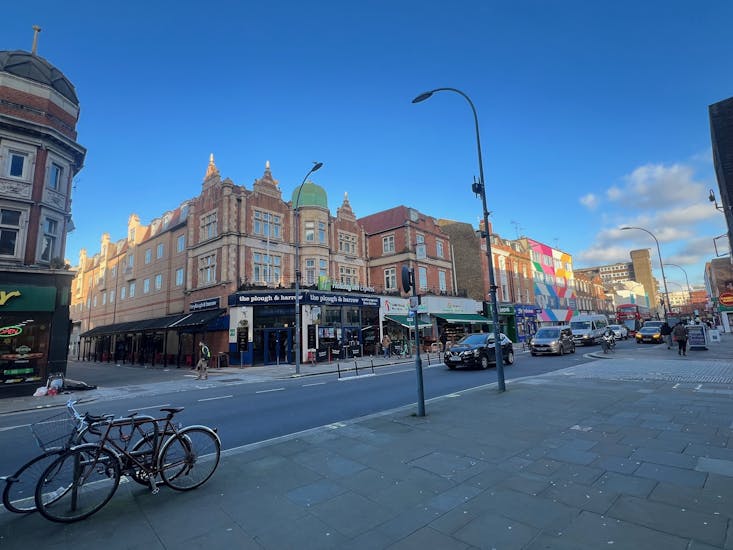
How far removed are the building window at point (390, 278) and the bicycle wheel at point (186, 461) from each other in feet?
102

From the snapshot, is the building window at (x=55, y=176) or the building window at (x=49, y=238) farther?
the building window at (x=55, y=176)

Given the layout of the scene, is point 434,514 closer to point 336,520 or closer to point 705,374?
point 336,520

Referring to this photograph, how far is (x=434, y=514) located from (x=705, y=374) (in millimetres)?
14274

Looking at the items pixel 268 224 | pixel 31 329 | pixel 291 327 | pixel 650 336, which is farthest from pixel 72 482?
pixel 650 336

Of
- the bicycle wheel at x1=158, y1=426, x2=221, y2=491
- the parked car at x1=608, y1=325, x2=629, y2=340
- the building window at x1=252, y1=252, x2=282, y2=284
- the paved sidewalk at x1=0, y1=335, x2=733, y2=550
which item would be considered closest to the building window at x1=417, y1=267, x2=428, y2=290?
the building window at x1=252, y1=252, x2=282, y2=284

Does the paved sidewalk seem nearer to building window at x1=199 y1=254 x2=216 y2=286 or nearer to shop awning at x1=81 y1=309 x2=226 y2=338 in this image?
shop awning at x1=81 y1=309 x2=226 y2=338

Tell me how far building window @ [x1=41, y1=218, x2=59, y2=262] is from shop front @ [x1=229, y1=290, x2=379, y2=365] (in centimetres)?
966

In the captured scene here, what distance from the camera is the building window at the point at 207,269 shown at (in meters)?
27.9

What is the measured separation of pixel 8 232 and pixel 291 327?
1552 centimetres

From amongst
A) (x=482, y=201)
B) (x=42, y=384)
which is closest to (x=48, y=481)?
(x=482, y=201)

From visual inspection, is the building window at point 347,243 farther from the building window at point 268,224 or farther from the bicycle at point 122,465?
the bicycle at point 122,465

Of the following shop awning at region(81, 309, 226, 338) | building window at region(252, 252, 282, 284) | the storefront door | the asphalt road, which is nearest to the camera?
the asphalt road

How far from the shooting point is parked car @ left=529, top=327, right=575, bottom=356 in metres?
24.0

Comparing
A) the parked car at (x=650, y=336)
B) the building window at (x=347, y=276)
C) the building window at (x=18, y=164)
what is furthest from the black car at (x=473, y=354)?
the parked car at (x=650, y=336)
